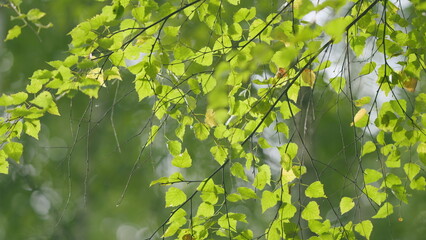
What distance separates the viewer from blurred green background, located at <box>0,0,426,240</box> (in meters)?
5.52

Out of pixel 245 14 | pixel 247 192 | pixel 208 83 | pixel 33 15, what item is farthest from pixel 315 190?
pixel 33 15

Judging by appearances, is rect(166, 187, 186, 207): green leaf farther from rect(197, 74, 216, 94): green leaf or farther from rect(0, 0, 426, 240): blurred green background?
rect(0, 0, 426, 240): blurred green background

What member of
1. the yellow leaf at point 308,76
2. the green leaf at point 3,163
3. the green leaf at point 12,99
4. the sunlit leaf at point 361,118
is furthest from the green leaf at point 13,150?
the sunlit leaf at point 361,118

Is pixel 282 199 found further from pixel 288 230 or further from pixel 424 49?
pixel 424 49

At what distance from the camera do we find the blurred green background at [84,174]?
552cm

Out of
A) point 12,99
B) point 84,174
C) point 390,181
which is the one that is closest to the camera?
point 12,99

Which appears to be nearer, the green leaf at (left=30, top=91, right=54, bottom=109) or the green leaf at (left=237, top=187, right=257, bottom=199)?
the green leaf at (left=30, top=91, right=54, bottom=109)

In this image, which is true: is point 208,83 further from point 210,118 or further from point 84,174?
point 84,174

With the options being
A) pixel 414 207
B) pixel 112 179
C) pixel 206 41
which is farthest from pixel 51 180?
pixel 206 41

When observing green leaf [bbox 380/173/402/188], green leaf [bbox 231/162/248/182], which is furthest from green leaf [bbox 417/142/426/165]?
green leaf [bbox 231/162/248/182]

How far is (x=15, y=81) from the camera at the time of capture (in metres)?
5.60

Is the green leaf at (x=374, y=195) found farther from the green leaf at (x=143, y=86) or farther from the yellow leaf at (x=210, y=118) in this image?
the green leaf at (x=143, y=86)

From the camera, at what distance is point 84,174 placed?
5613 millimetres

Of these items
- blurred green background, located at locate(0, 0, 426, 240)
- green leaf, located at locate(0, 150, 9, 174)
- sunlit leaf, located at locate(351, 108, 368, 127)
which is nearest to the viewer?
green leaf, located at locate(0, 150, 9, 174)
